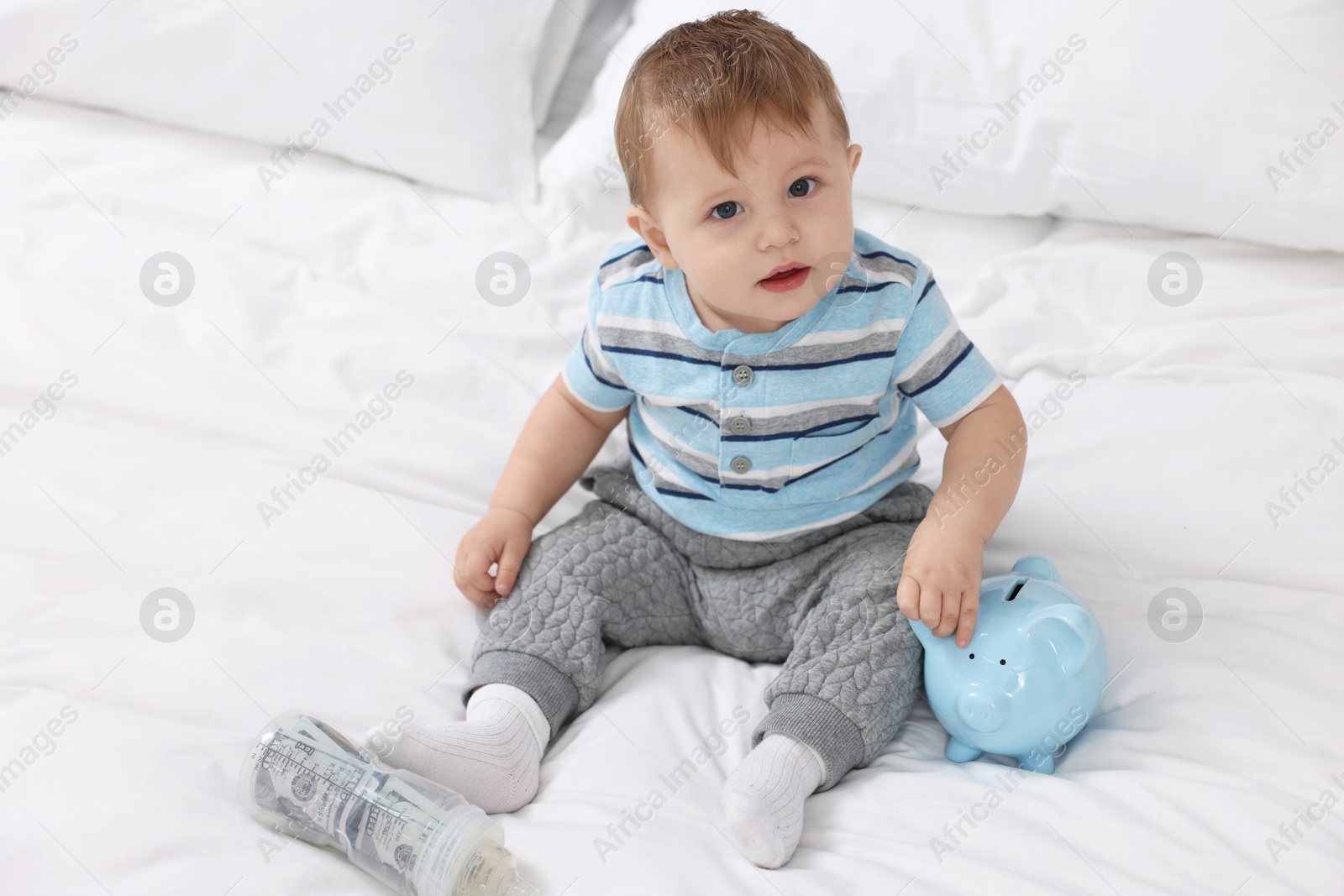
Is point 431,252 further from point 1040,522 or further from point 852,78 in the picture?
point 1040,522

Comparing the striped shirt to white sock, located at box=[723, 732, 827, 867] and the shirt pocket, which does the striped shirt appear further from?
white sock, located at box=[723, 732, 827, 867]

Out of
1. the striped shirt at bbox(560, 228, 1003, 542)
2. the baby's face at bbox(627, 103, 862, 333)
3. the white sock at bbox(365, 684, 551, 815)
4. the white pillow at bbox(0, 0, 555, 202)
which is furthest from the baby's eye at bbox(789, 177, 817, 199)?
the white pillow at bbox(0, 0, 555, 202)

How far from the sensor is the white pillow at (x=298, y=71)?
151 cm

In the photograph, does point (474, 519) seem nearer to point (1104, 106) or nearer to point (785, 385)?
point (785, 385)

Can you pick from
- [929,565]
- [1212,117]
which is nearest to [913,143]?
[1212,117]

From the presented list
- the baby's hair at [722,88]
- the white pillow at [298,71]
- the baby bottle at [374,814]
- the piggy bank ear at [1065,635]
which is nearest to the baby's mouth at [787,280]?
the baby's hair at [722,88]

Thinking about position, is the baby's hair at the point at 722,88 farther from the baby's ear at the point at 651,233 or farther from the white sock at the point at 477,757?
the white sock at the point at 477,757

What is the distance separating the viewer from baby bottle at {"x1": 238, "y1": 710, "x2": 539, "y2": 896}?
28.7 inches

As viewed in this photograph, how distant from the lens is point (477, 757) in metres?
0.82

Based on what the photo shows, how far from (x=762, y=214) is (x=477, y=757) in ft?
1.58

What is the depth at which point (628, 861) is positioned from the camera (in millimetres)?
729

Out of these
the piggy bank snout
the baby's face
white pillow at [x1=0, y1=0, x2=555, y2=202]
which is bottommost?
the piggy bank snout

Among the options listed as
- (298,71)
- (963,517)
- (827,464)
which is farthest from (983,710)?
(298,71)

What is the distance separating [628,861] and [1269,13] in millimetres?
1154
